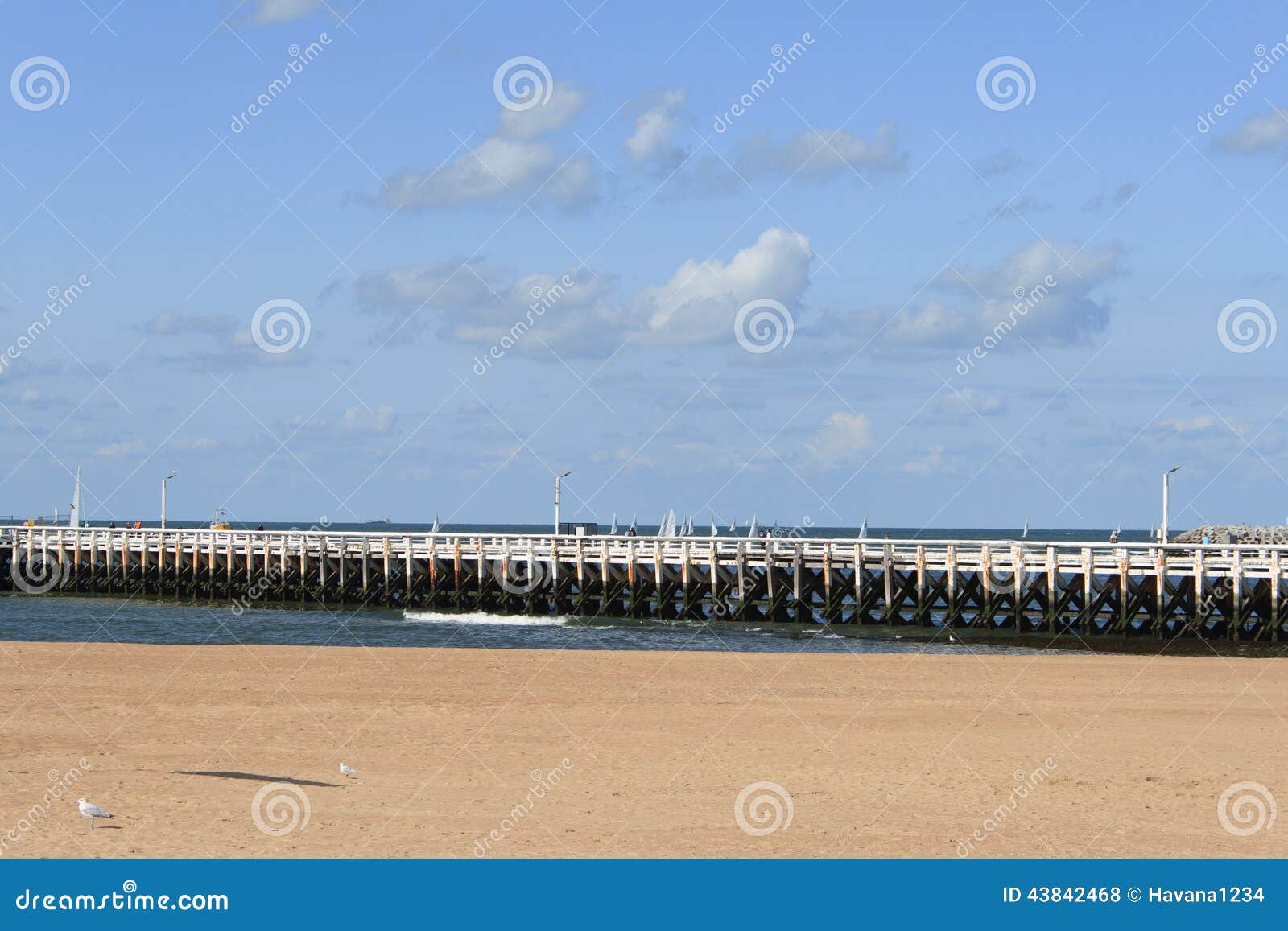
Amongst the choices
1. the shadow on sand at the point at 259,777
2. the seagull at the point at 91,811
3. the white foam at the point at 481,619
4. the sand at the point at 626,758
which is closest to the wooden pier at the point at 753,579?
the white foam at the point at 481,619

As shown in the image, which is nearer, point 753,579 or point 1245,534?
point 753,579

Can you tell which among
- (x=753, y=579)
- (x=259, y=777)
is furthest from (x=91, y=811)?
(x=753, y=579)

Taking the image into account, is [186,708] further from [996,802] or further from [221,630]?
[221,630]

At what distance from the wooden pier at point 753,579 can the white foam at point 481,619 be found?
656 millimetres

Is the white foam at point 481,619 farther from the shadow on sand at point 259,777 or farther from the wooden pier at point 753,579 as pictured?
the shadow on sand at point 259,777

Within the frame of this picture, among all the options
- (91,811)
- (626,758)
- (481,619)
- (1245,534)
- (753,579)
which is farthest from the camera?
(1245,534)

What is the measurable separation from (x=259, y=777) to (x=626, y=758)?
4.14 metres

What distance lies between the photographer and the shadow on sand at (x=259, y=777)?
1421 centimetres

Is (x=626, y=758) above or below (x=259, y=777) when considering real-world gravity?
above

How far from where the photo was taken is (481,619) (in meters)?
44.6

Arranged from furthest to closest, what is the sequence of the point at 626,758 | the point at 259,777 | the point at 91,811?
the point at 626,758, the point at 259,777, the point at 91,811

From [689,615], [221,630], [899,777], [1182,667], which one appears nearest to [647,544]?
[689,615]

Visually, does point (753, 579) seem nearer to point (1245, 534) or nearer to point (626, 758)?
point (626, 758)

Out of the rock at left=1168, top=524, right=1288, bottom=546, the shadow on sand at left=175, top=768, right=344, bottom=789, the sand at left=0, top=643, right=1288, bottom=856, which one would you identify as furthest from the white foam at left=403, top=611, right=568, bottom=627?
the rock at left=1168, top=524, right=1288, bottom=546
